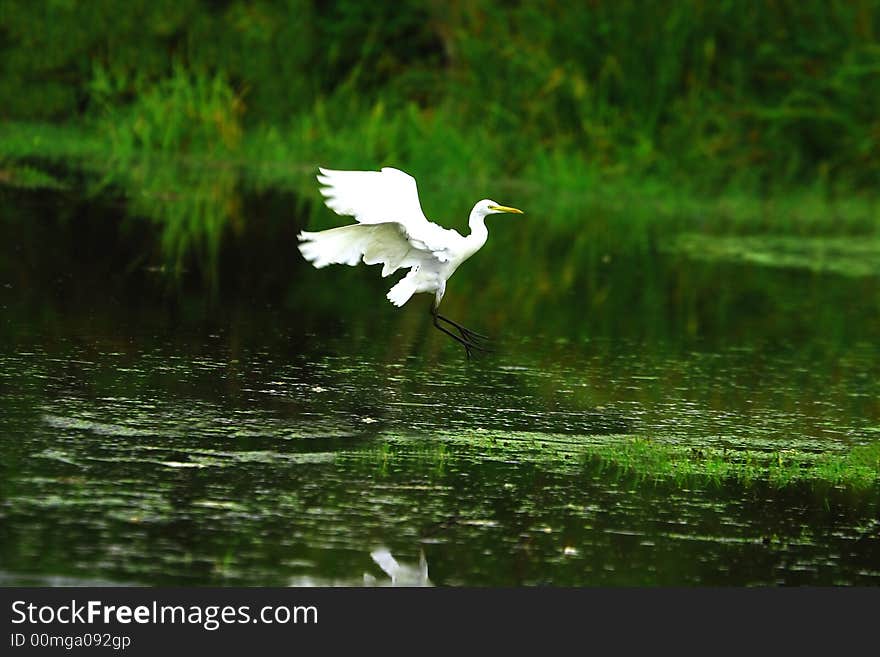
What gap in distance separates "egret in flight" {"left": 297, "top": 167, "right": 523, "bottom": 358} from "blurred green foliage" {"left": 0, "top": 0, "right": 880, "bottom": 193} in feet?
37.6

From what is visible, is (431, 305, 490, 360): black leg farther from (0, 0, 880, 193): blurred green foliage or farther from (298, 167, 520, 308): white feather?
(0, 0, 880, 193): blurred green foliage

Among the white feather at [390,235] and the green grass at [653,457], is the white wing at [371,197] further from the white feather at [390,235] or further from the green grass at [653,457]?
the green grass at [653,457]

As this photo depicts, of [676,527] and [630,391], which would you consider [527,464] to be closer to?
[676,527]

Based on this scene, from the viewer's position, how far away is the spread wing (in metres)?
8.31

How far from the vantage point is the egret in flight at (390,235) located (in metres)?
8.35

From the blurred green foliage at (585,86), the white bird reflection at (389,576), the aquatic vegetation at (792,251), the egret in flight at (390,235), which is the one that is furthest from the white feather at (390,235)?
the blurred green foliage at (585,86)

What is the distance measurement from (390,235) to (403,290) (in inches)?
12.0

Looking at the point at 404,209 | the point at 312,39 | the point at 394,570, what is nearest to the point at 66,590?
the point at 394,570

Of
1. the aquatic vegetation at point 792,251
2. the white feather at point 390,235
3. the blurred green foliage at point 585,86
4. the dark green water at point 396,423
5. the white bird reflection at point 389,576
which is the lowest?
the white bird reflection at point 389,576

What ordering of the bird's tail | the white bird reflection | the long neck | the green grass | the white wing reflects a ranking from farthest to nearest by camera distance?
the long neck → the bird's tail → the white wing → the green grass → the white bird reflection

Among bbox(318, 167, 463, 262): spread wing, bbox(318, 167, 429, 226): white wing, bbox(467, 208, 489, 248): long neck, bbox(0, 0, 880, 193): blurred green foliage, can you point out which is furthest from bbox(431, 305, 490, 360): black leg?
bbox(0, 0, 880, 193): blurred green foliage

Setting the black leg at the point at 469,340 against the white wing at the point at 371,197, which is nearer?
the white wing at the point at 371,197

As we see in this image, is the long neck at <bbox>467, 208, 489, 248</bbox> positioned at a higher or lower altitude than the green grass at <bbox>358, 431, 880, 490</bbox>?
higher

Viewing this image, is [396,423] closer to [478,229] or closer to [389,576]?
[478,229]
